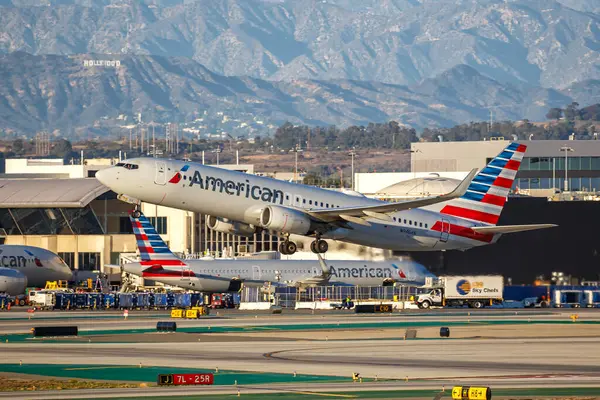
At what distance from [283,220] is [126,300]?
3634 cm

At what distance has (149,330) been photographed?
80.7m

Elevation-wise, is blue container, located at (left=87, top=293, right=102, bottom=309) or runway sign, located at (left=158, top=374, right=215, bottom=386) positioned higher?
blue container, located at (left=87, top=293, right=102, bottom=309)

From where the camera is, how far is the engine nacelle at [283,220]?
Result: 80.1 m

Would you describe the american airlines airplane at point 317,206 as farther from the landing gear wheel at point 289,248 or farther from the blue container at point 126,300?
the blue container at point 126,300

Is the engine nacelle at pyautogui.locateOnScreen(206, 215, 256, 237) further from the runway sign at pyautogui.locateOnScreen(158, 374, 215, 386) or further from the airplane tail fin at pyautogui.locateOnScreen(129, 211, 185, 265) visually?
the runway sign at pyautogui.locateOnScreen(158, 374, 215, 386)

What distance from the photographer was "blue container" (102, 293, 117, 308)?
371 ft

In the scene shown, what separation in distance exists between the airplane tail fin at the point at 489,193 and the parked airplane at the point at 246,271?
79.6ft

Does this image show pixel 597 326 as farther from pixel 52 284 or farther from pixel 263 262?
pixel 52 284

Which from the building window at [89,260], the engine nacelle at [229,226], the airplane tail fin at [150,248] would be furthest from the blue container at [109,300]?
the building window at [89,260]

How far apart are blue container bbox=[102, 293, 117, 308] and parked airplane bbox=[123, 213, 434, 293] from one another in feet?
13.3

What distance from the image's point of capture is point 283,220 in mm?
80438

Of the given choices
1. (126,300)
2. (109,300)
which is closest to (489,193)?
(126,300)

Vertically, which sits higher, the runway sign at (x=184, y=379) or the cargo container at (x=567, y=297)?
the cargo container at (x=567, y=297)

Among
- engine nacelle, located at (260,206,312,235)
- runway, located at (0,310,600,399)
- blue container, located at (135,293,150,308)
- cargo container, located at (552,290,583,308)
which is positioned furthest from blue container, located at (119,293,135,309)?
cargo container, located at (552,290,583,308)
